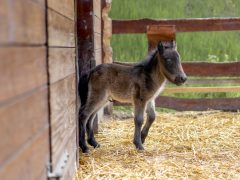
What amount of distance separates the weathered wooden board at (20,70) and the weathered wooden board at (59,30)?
36 cm

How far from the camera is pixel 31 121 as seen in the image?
2219mm

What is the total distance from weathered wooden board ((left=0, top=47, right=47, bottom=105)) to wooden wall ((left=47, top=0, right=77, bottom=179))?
34 cm

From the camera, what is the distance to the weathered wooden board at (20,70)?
1.73 m

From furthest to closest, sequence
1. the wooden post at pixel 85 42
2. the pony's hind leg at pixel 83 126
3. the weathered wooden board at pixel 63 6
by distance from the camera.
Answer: the wooden post at pixel 85 42, the pony's hind leg at pixel 83 126, the weathered wooden board at pixel 63 6

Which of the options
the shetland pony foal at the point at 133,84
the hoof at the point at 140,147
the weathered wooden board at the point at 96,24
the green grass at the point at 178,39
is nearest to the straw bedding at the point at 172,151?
the hoof at the point at 140,147

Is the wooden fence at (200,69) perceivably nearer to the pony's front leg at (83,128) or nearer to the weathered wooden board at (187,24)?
the weathered wooden board at (187,24)

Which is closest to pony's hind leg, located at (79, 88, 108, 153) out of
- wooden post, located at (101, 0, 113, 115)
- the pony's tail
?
the pony's tail

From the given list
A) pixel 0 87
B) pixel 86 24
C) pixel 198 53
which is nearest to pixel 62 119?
pixel 0 87

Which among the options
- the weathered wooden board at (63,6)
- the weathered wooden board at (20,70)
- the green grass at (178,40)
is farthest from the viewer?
the green grass at (178,40)

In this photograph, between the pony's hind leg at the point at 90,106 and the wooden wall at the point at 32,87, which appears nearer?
the wooden wall at the point at 32,87

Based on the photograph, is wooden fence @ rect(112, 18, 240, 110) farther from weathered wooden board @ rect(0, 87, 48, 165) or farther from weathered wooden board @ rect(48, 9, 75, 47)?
weathered wooden board @ rect(0, 87, 48, 165)

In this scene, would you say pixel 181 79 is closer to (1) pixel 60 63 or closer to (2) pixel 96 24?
(2) pixel 96 24

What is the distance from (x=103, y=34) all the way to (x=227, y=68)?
2.65 m

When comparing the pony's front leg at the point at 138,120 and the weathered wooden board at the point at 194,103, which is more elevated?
the pony's front leg at the point at 138,120
